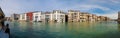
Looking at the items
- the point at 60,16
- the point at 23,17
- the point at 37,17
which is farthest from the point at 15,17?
the point at 60,16

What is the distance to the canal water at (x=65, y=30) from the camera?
452cm

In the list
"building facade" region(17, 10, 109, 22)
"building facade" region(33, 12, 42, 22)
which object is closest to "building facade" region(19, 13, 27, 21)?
"building facade" region(17, 10, 109, 22)

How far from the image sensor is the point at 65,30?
4.59 meters

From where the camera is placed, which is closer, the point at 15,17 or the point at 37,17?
the point at 15,17

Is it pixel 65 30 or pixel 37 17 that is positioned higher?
pixel 37 17

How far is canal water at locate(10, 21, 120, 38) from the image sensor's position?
4520mm

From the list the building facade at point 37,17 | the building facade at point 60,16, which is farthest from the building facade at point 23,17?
the building facade at point 37,17

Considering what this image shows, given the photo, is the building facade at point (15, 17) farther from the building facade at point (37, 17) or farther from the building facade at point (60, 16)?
the building facade at point (37, 17)

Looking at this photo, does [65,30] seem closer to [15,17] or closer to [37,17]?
[37,17]

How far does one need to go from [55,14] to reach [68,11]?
0.17 m

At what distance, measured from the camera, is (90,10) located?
4602 mm

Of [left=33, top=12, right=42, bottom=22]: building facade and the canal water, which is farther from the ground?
[left=33, top=12, right=42, bottom=22]: building facade

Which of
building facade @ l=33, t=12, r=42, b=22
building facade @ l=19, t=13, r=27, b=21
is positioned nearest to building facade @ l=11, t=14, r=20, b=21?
building facade @ l=19, t=13, r=27, b=21

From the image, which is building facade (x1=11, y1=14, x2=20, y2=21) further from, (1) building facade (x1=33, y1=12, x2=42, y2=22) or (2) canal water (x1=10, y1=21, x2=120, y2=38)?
(1) building facade (x1=33, y1=12, x2=42, y2=22)
